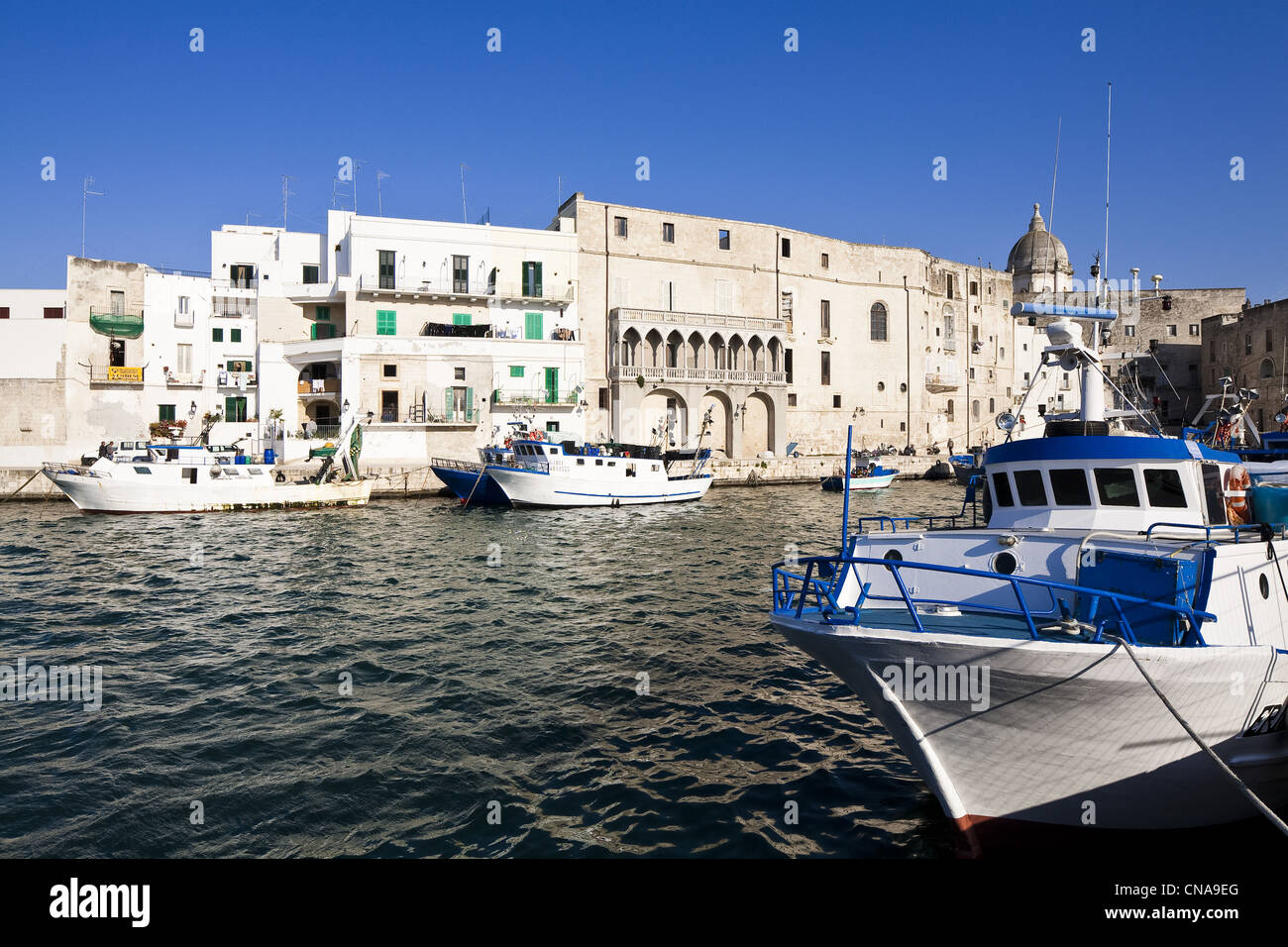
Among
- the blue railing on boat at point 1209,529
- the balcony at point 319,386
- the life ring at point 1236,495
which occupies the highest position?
the balcony at point 319,386

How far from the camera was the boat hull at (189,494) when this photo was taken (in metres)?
30.0

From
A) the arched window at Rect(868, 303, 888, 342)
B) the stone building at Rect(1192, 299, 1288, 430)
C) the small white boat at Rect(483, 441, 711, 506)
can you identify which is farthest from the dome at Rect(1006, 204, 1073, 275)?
the small white boat at Rect(483, 441, 711, 506)

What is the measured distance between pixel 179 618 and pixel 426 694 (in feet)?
22.5

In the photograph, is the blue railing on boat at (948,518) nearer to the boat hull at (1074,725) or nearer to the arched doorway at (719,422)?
the boat hull at (1074,725)

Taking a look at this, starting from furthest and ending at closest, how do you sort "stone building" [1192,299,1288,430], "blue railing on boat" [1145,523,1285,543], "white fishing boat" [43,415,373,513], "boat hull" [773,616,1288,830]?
"stone building" [1192,299,1288,430] → "white fishing boat" [43,415,373,513] → "blue railing on boat" [1145,523,1285,543] → "boat hull" [773,616,1288,830]

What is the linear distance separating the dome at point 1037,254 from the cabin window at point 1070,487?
228 feet

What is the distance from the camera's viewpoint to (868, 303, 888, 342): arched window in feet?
192

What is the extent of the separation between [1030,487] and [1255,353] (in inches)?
2302

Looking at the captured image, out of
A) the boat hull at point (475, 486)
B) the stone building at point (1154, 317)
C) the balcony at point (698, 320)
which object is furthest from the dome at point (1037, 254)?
the boat hull at point (475, 486)

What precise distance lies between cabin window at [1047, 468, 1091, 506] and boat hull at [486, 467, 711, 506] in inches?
1009

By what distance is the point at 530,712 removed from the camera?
9.48 metres

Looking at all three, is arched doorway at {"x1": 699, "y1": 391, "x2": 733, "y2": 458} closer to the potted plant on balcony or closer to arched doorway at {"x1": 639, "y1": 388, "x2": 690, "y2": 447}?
arched doorway at {"x1": 639, "y1": 388, "x2": 690, "y2": 447}

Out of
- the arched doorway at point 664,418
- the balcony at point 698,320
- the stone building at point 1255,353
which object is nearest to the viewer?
the balcony at point 698,320
